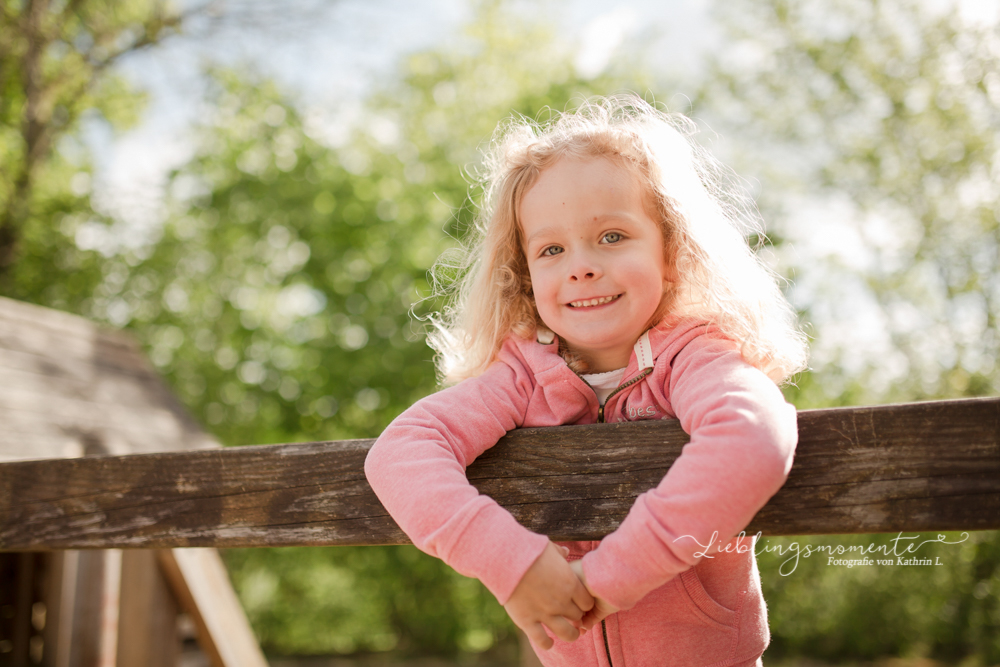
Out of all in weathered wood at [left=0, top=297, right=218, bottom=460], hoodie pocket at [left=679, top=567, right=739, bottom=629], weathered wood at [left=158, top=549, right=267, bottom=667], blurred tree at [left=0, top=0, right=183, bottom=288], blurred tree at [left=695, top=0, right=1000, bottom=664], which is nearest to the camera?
hoodie pocket at [left=679, top=567, right=739, bottom=629]

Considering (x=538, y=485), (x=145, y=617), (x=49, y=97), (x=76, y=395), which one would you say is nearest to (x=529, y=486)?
(x=538, y=485)

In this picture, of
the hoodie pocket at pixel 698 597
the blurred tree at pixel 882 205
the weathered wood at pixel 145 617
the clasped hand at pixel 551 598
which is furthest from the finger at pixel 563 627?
the blurred tree at pixel 882 205

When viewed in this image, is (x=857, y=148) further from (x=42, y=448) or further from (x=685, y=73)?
(x=42, y=448)

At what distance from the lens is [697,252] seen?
1.59 m

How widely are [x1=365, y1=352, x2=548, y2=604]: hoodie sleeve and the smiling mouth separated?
0.25m

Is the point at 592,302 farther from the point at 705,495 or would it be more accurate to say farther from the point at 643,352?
the point at 705,495

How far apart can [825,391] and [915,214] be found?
285 centimetres

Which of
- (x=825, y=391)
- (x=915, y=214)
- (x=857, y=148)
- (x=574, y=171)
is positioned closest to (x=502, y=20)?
(x=857, y=148)

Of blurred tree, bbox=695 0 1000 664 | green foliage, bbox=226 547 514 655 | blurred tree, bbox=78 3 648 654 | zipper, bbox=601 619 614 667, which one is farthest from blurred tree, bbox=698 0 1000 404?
zipper, bbox=601 619 614 667

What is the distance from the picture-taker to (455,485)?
47.4 inches

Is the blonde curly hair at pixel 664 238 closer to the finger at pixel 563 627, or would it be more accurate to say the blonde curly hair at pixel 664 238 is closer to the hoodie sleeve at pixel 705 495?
the hoodie sleeve at pixel 705 495

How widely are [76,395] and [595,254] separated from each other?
15.7 feet

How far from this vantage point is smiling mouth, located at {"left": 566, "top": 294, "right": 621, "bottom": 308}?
1526 mm

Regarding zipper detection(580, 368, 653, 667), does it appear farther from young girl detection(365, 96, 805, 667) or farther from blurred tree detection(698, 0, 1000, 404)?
blurred tree detection(698, 0, 1000, 404)
